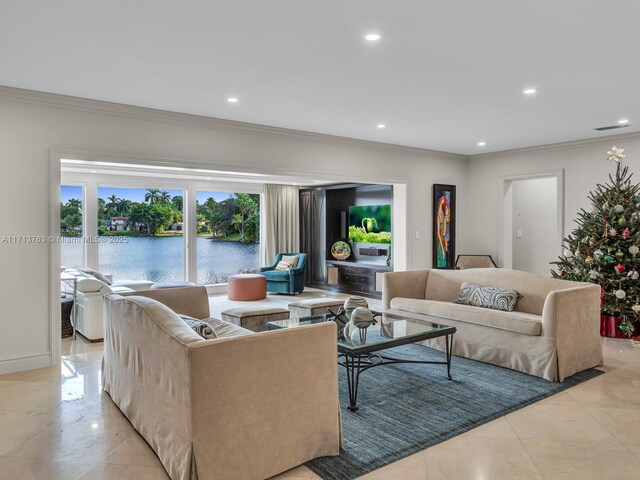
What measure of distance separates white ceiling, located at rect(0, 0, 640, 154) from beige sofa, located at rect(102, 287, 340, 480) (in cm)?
172

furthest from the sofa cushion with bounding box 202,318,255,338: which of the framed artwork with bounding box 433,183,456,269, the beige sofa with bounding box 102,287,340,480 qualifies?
the framed artwork with bounding box 433,183,456,269

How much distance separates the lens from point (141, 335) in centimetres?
263

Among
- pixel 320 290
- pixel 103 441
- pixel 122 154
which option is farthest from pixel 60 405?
pixel 320 290

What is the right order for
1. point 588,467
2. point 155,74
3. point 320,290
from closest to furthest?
point 588,467, point 155,74, point 320,290

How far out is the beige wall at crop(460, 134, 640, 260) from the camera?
6293mm

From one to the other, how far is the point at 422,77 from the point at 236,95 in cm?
170

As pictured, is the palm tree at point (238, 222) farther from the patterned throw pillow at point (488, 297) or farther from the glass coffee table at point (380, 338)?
the patterned throw pillow at point (488, 297)

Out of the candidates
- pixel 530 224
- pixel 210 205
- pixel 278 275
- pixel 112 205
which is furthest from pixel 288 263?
pixel 530 224

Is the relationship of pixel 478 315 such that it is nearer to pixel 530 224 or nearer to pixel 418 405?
pixel 418 405

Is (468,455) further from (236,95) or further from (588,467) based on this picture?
(236,95)

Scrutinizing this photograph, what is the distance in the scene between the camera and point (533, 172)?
706cm

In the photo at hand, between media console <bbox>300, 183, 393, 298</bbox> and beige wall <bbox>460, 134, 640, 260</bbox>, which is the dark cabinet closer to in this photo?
media console <bbox>300, 183, 393, 298</bbox>

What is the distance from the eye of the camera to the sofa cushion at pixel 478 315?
3897 mm

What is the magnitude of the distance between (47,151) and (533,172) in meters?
6.47
